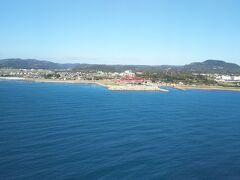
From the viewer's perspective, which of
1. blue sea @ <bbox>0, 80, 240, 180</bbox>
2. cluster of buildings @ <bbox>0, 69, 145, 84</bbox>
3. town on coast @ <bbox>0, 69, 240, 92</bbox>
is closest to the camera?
blue sea @ <bbox>0, 80, 240, 180</bbox>

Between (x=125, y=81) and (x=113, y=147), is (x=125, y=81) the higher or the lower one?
the lower one

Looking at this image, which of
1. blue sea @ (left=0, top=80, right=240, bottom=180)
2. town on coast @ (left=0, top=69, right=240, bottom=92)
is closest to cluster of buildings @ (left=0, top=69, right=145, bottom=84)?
town on coast @ (left=0, top=69, right=240, bottom=92)

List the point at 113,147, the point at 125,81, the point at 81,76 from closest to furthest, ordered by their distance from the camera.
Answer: the point at 113,147, the point at 125,81, the point at 81,76

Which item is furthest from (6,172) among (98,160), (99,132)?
(99,132)

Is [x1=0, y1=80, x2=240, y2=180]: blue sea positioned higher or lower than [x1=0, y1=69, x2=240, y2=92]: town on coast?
higher

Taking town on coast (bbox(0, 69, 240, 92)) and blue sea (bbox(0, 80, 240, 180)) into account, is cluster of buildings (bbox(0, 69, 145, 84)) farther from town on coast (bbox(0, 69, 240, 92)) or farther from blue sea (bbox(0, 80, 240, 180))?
blue sea (bbox(0, 80, 240, 180))

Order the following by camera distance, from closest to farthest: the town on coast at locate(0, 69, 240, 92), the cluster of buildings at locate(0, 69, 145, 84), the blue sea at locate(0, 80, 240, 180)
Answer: the blue sea at locate(0, 80, 240, 180)
the town on coast at locate(0, 69, 240, 92)
the cluster of buildings at locate(0, 69, 145, 84)

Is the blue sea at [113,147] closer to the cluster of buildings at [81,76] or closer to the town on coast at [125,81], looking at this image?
the town on coast at [125,81]

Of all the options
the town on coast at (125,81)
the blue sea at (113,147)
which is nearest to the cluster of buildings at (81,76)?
the town on coast at (125,81)

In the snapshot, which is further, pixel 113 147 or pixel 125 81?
pixel 125 81

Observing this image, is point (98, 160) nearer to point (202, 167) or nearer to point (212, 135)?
point (202, 167)

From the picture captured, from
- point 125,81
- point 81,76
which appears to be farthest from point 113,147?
point 81,76

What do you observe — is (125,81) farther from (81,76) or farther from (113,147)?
(113,147)
